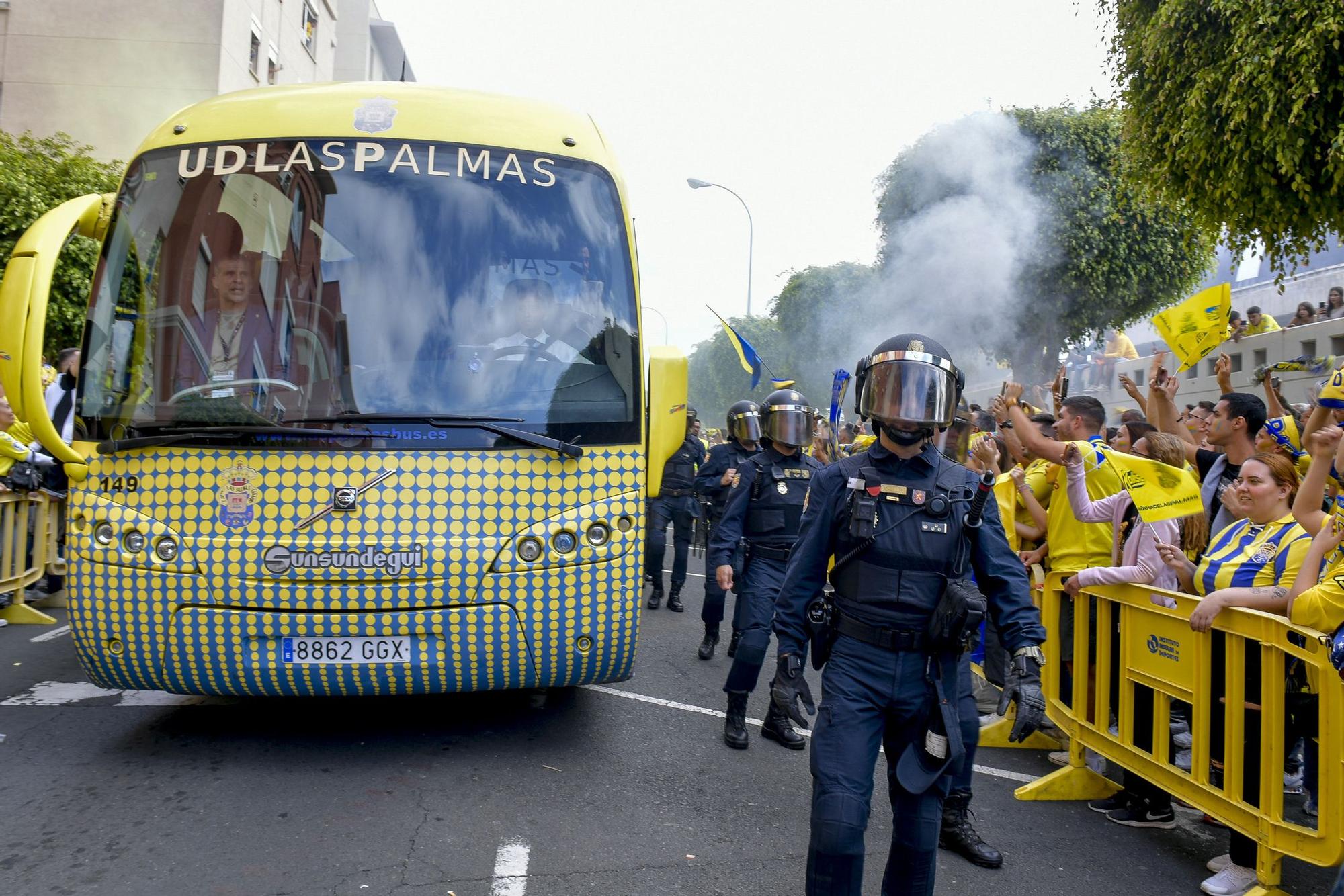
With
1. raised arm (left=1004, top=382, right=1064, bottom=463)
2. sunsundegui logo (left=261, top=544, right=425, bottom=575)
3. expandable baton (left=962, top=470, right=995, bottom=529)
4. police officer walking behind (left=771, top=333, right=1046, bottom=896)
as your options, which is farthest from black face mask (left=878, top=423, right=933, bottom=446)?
sunsundegui logo (left=261, top=544, right=425, bottom=575)

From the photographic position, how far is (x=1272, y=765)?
11.9ft

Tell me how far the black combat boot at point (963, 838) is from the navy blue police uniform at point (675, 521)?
5888mm

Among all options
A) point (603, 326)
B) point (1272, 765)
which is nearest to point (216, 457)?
point (603, 326)

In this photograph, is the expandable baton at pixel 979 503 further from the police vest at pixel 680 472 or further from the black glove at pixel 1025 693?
the police vest at pixel 680 472

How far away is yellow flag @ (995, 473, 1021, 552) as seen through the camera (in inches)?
242

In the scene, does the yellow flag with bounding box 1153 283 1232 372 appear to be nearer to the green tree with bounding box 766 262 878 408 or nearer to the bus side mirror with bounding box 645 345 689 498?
the bus side mirror with bounding box 645 345 689 498

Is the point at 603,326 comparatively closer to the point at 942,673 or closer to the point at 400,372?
the point at 400,372

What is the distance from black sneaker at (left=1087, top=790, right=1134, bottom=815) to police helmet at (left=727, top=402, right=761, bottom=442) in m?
4.03

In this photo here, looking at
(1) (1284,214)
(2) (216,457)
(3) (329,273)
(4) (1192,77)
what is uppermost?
(4) (1192,77)

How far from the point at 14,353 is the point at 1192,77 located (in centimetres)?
976

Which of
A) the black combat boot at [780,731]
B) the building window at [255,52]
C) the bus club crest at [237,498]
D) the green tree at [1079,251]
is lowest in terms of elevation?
the black combat boot at [780,731]

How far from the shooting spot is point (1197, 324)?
571 cm

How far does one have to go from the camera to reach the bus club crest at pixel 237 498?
4.47 m

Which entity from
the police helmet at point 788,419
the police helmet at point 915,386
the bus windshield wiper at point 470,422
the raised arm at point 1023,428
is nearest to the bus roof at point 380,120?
the bus windshield wiper at point 470,422
